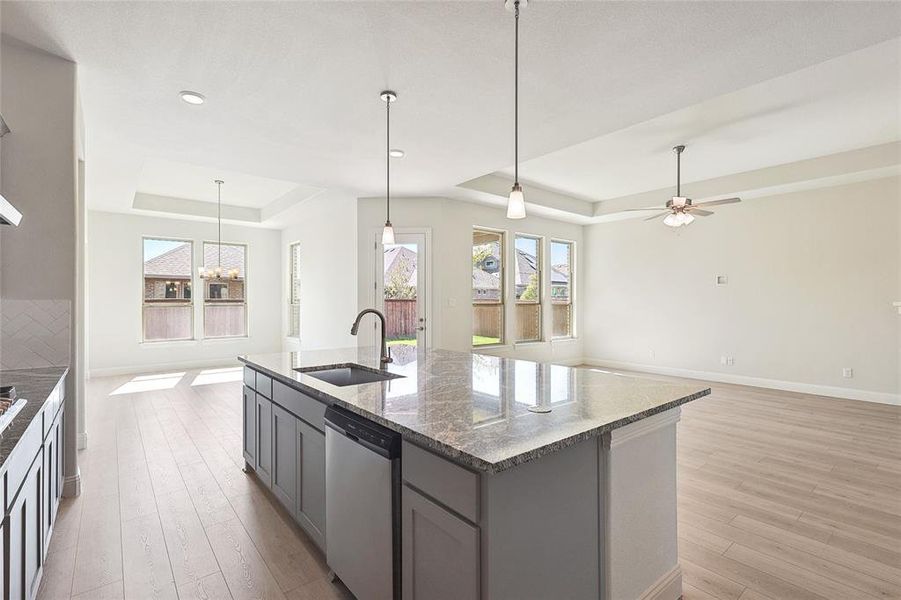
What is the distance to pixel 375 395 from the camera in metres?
1.90

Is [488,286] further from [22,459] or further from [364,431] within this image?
[22,459]

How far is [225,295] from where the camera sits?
8352 millimetres

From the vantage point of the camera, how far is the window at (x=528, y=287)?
757cm

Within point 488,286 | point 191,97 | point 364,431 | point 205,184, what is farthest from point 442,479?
point 205,184

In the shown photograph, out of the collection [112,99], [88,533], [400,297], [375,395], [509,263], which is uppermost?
[112,99]

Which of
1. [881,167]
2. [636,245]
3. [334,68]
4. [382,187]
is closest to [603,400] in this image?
[334,68]

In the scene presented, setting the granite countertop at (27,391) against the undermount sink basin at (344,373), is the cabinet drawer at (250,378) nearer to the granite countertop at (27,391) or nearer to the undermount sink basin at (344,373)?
the undermount sink basin at (344,373)

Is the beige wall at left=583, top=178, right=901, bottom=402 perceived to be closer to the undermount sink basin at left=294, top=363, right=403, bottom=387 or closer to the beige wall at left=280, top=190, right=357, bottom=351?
the beige wall at left=280, top=190, right=357, bottom=351

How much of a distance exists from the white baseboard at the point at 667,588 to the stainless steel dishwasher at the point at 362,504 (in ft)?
3.40

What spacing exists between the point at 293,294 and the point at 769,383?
7996 mm

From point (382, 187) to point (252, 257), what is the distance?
4.29m

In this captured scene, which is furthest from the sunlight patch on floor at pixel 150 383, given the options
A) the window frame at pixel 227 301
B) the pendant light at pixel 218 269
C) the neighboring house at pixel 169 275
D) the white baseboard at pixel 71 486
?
the white baseboard at pixel 71 486

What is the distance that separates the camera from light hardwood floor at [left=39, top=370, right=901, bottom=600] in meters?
2.02

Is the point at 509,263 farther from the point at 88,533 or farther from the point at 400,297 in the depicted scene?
the point at 88,533
